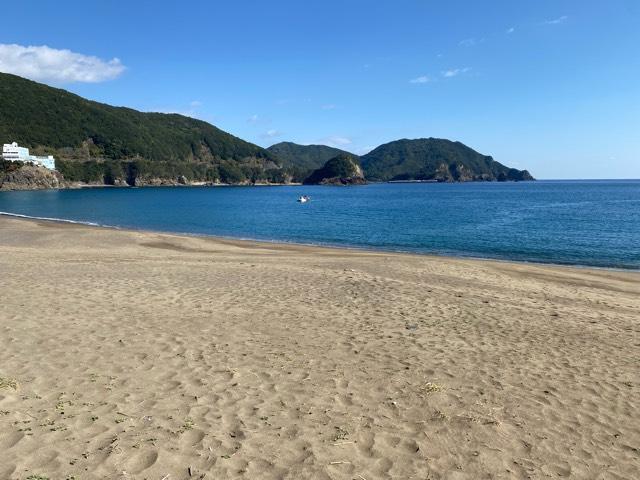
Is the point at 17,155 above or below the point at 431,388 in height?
above

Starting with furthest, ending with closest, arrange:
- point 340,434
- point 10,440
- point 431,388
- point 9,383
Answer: point 431,388 → point 9,383 → point 340,434 → point 10,440

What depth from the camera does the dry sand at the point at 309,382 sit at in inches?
216

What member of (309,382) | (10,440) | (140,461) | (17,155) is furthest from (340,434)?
(17,155)

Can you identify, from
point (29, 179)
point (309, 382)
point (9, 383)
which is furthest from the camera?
point (29, 179)

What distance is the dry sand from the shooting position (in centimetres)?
549

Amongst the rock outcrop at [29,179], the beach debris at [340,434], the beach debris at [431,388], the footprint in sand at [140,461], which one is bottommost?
the beach debris at [431,388]

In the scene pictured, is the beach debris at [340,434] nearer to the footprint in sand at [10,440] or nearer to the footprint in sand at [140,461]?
the footprint in sand at [140,461]

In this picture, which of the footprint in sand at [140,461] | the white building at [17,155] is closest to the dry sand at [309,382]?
the footprint in sand at [140,461]

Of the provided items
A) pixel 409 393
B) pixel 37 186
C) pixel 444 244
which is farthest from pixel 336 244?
pixel 37 186

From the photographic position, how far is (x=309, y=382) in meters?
7.79

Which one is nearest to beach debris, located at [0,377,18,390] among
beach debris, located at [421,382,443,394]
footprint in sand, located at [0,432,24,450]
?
footprint in sand, located at [0,432,24,450]

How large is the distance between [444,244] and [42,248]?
28.8 meters

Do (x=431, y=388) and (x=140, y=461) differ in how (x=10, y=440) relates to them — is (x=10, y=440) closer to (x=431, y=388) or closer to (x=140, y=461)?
(x=140, y=461)

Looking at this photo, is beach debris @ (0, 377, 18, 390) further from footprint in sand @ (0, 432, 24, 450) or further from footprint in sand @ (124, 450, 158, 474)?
footprint in sand @ (124, 450, 158, 474)
